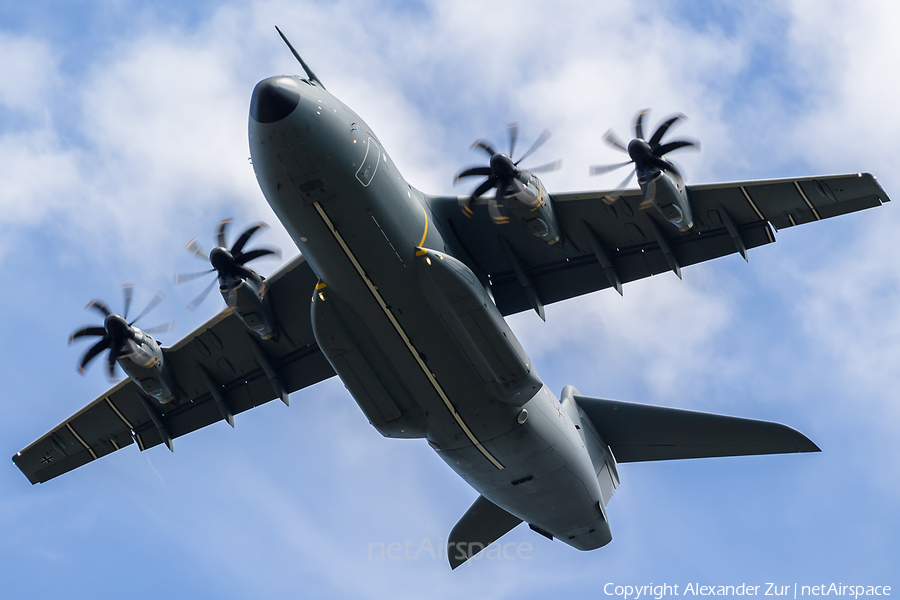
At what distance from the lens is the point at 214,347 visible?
59.1 ft

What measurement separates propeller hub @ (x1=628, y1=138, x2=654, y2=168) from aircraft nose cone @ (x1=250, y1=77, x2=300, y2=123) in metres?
5.83

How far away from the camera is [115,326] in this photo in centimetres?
1641

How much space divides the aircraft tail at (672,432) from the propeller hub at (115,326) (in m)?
9.89

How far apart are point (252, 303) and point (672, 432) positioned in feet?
31.5

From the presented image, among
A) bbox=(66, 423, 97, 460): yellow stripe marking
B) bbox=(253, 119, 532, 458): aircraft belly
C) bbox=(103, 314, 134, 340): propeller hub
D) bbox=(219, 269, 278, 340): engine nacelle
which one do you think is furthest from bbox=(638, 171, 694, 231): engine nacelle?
bbox=(66, 423, 97, 460): yellow stripe marking

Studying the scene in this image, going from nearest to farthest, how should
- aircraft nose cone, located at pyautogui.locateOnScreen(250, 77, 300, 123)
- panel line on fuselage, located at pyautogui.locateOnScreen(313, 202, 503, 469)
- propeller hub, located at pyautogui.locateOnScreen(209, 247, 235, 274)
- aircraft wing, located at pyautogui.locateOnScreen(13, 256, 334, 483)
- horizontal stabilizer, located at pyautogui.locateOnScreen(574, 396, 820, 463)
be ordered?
aircraft nose cone, located at pyautogui.locateOnScreen(250, 77, 300, 123)
panel line on fuselage, located at pyautogui.locateOnScreen(313, 202, 503, 469)
propeller hub, located at pyautogui.locateOnScreen(209, 247, 235, 274)
horizontal stabilizer, located at pyautogui.locateOnScreen(574, 396, 820, 463)
aircraft wing, located at pyautogui.locateOnScreen(13, 256, 334, 483)

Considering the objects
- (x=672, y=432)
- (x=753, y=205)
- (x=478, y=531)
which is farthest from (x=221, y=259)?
(x=672, y=432)

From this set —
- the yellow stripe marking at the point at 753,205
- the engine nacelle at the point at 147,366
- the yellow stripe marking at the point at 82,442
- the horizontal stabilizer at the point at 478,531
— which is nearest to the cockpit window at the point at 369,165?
the yellow stripe marking at the point at 753,205

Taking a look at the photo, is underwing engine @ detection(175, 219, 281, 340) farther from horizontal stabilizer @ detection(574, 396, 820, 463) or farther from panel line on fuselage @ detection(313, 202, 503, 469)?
horizontal stabilizer @ detection(574, 396, 820, 463)

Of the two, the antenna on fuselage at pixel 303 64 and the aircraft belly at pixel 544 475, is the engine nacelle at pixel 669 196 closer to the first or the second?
the aircraft belly at pixel 544 475

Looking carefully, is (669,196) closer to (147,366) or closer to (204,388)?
(147,366)

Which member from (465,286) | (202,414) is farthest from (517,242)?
(202,414)

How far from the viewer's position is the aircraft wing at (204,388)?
17656 mm

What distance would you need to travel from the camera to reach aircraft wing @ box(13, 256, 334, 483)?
17.7m
